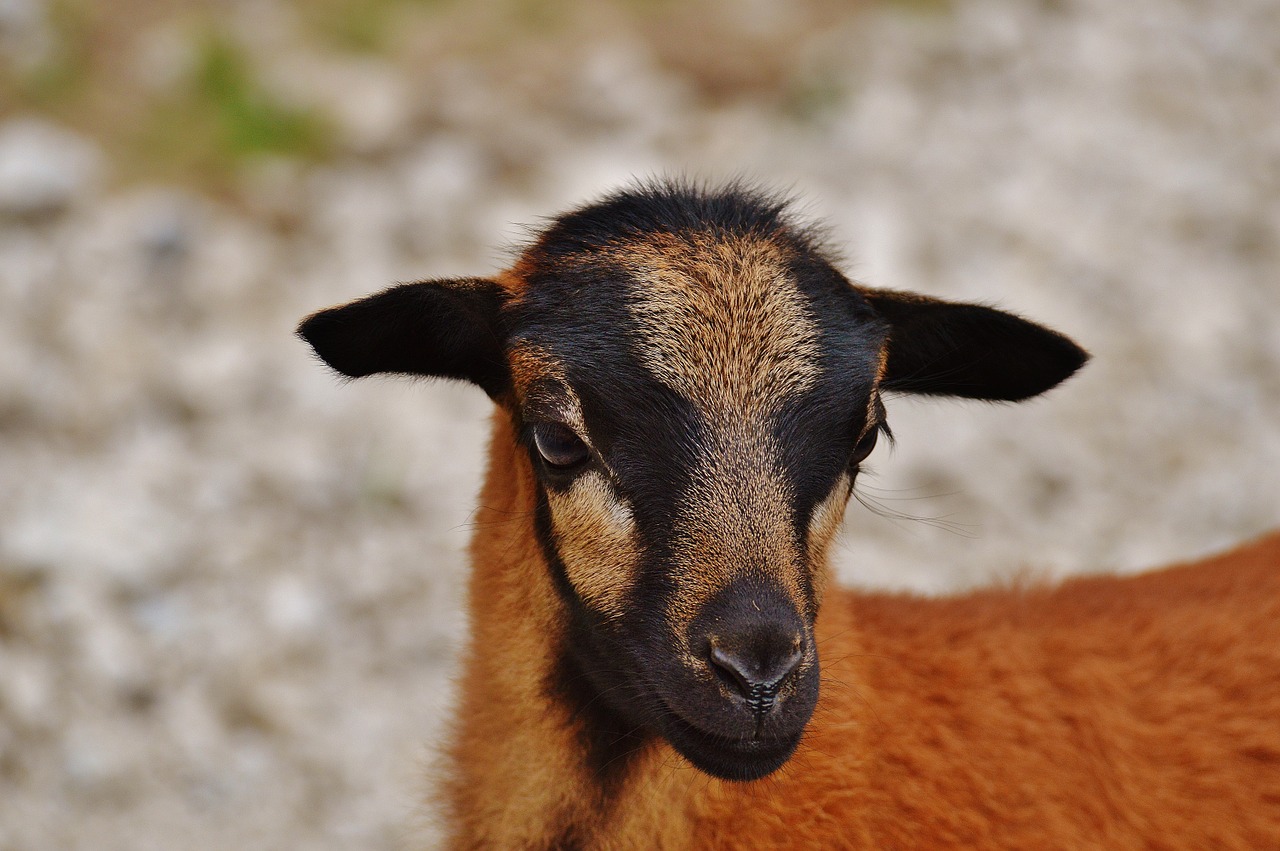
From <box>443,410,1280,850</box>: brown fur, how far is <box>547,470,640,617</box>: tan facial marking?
Answer: 9.6 inches

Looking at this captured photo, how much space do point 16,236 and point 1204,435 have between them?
741 cm

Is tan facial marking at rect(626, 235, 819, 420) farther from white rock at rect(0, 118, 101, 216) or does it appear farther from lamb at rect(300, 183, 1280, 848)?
white rock at rect(0, 118, 101, 216)

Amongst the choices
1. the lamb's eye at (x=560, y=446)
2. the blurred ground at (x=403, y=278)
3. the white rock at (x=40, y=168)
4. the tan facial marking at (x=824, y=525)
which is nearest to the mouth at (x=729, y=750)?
the tan facial marking at (x=824, y=525)

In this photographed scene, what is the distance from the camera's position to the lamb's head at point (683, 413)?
132 inches

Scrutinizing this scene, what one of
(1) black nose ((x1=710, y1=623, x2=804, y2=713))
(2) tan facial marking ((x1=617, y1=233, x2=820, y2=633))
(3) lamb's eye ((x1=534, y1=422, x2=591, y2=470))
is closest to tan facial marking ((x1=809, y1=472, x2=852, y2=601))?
(2) tan facial marking ((x1=617, y1=233, x2=820, y2=633))

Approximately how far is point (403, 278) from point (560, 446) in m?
4.83

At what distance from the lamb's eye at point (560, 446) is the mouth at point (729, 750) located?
2.37 feet

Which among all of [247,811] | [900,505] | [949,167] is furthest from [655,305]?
[949,167]

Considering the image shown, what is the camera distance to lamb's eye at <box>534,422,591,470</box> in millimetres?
3561

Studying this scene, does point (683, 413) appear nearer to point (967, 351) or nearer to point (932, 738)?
point (967, 351)

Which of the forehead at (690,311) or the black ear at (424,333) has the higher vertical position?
the forehead at (690,311)

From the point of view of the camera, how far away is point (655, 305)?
361cm

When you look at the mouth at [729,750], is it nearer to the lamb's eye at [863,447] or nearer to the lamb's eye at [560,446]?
the lamb's eye at [560,446]

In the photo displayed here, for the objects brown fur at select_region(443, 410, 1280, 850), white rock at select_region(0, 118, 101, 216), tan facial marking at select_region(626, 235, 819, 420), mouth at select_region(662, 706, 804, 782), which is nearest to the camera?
mouth at select_region(662, 706, 804, 782)
